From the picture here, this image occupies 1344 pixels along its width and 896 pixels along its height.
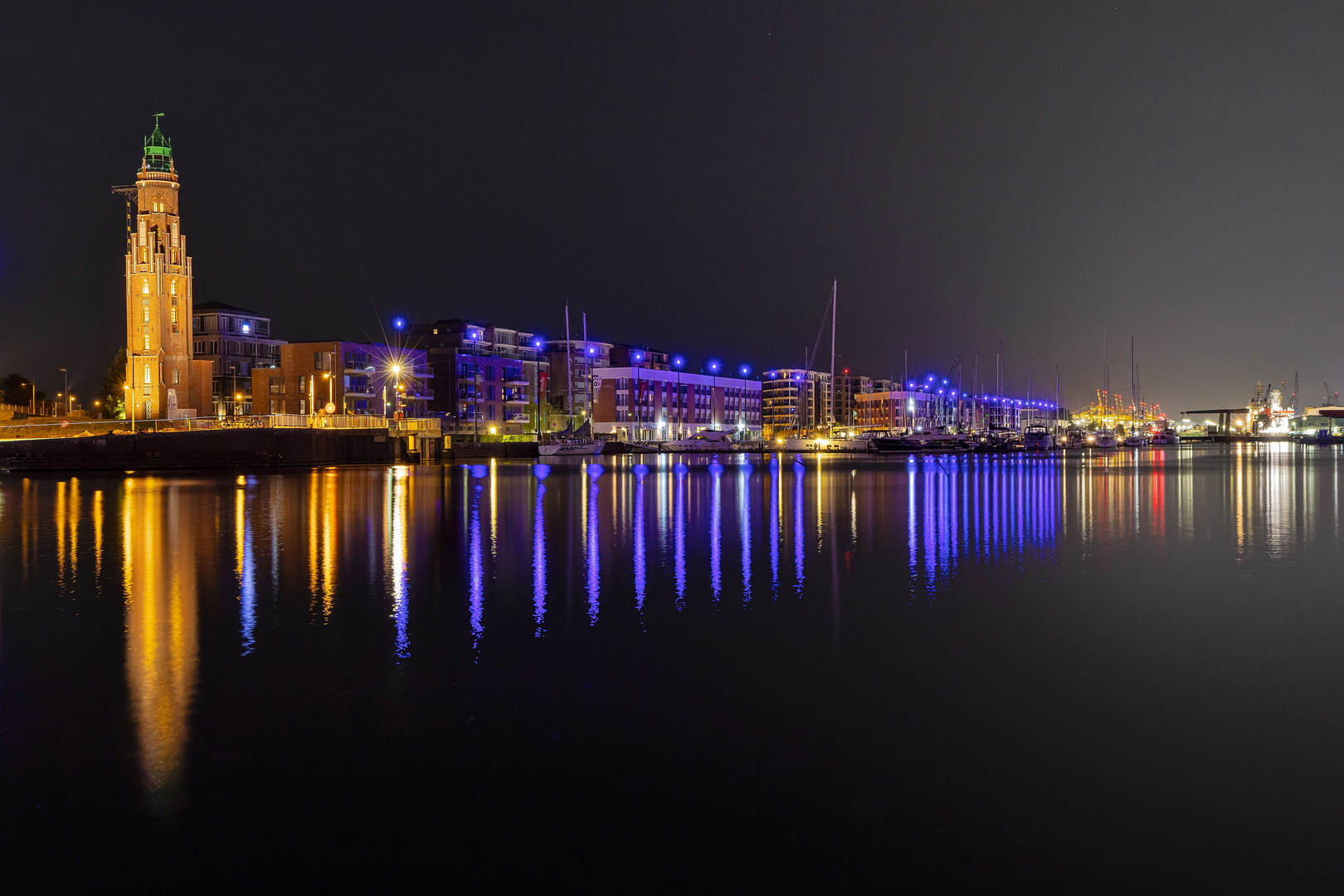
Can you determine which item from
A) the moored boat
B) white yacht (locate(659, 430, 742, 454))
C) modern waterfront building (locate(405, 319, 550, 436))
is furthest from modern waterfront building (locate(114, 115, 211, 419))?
the moored boat

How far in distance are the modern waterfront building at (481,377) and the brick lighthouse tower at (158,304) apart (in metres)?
32.3

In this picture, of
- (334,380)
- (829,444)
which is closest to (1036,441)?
(829,444)

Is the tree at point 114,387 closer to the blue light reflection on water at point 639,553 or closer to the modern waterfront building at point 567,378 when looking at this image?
the modern waterfront building at point 567,378

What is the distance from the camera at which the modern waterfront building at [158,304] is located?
268ft

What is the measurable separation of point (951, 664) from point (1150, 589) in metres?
6.90

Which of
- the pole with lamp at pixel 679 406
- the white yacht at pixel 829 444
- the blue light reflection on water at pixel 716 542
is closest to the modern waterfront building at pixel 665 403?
the pole with lamp at pixel 679 406

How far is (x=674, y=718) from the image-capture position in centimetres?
795

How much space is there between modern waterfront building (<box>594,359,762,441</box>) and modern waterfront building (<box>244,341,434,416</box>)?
156ft

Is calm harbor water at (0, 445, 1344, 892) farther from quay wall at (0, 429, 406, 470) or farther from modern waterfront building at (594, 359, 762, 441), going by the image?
modern waterfront building at (594, 359, 762, 441)

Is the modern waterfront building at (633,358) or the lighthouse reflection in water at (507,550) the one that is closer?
the lighthouse reflection in water at (507,550)

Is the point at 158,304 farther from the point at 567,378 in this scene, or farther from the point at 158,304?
the point at 567,378

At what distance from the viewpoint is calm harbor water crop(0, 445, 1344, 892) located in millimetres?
5547

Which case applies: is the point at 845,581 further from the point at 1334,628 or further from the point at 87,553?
the point at 87,553

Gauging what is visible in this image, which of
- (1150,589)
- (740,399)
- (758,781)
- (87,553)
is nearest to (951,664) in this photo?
(758,781)
